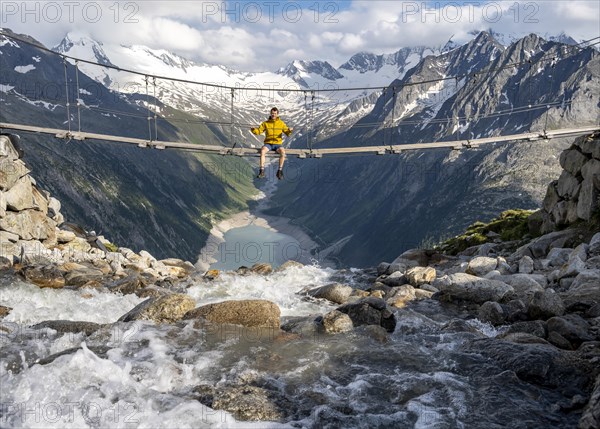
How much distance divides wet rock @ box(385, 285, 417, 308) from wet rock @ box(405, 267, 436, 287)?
249 centimetres

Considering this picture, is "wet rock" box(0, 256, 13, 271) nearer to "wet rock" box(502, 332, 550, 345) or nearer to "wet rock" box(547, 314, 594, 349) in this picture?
"wet rock" box(502, 332, 550, 345)

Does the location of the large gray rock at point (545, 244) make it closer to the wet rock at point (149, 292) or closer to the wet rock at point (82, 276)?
the wet rock at point (149, 292)

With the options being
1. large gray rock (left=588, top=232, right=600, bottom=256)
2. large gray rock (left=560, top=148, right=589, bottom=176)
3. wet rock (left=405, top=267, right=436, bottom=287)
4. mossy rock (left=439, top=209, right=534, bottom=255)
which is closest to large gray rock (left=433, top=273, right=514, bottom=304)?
wet rock (left=405, top=267, right=436, bottom=287)

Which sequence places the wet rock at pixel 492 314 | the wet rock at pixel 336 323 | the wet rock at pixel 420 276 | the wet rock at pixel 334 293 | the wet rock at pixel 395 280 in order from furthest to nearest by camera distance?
the wet rock at pixel 395 280 → the wet rock at pixel 420 276 → the wet rock at pixel 334 293 → the wet rock at pixel 492 314 → the wet rock at pixel 336 323

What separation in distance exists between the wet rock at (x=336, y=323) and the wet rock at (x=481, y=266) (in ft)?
32.1

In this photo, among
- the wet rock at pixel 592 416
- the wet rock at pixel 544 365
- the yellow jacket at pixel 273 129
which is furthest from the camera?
the yellow jacket at pixel 273 129

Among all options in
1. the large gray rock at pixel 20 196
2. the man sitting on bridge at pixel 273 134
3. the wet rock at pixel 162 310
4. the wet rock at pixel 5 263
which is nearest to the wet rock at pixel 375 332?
the wet rock at pixel 162 310

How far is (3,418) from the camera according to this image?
8.12m

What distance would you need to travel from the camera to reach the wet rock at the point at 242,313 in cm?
1345

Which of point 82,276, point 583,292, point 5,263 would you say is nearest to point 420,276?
point 583,292

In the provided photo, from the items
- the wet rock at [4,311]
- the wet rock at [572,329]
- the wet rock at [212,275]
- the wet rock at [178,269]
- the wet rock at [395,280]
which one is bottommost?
the wet rock at [178,269]

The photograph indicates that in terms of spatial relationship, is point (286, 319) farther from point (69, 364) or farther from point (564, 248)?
point (564, 248)

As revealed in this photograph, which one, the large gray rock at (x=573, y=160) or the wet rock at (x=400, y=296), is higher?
the large gray rock at (x=573, y=160)

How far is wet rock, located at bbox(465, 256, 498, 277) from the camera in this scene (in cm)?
2128
